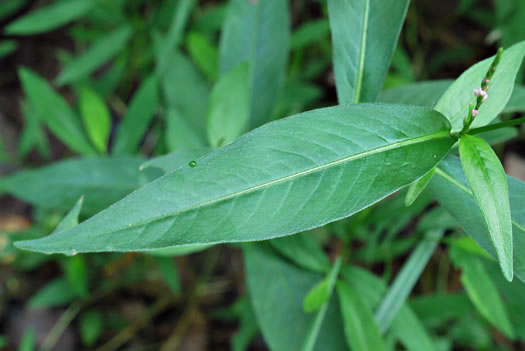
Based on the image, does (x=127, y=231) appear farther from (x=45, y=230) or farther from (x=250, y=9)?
(x=45, y=230)

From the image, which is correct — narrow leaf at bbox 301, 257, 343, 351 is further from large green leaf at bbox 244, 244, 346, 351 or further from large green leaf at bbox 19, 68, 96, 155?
large green leaf at bbox 19, 68, 96, 155

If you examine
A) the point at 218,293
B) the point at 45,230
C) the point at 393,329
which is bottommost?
the point at 218,293

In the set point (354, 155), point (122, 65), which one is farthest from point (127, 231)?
point (122, 65)

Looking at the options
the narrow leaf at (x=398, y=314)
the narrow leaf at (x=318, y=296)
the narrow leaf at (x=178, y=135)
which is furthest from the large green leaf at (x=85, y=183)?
the narrow leaf at (x=398, y=314)

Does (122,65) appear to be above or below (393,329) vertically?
above

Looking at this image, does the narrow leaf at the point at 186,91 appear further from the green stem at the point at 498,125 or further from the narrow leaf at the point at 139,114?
the green stem at the point at 498,125

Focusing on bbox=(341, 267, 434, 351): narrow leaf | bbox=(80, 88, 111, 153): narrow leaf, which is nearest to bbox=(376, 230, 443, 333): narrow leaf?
bbox=(341, 267, 434, 351): narrow leaf
